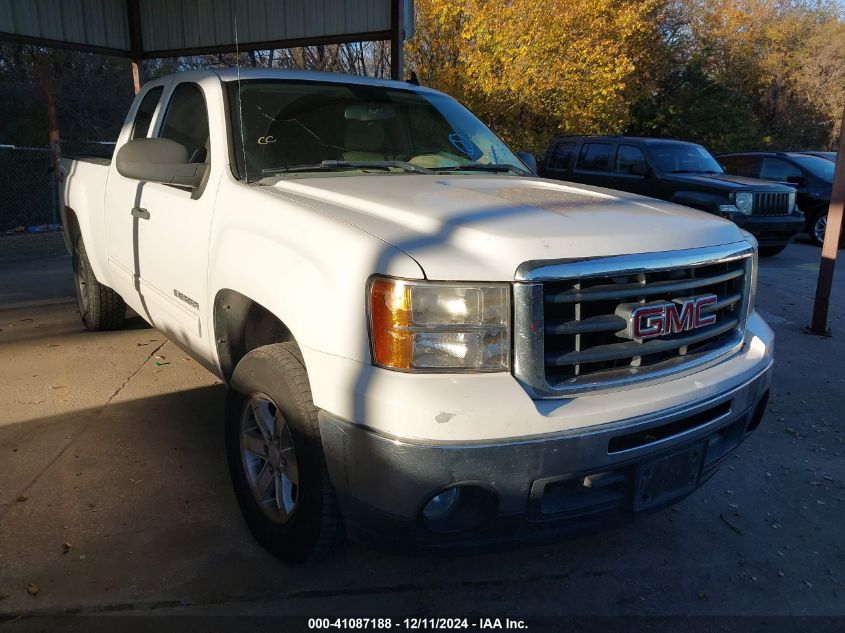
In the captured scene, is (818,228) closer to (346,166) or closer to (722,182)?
(722,182)

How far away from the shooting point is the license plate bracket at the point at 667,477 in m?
2.30

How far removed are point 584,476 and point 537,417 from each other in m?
0.28

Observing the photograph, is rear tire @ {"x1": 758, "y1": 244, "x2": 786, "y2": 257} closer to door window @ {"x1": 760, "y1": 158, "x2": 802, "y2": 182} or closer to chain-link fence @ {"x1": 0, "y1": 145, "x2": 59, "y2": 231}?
door window @ {"x1": 760, "y1": 158, "x2": 802, "y2": 182}

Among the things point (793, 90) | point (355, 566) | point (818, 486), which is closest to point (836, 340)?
point (818, 486)

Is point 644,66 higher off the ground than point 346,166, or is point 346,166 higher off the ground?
point 644,66

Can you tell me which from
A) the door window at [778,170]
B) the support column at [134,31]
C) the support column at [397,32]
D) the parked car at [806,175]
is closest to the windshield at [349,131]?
the support column at [397,32]

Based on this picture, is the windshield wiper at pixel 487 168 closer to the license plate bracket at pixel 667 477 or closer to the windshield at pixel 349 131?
the windshield at pixel 349 131

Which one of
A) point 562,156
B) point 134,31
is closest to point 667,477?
point 134,31

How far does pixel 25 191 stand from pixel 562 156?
32.5 ft

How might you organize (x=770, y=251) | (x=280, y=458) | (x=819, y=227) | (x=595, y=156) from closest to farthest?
1. (x=280, y=458)
2. (x=770, y=251)
3. (x=595, y=156)
4. (x=819, y=227)

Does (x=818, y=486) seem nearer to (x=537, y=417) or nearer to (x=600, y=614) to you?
(x=600, y=614)

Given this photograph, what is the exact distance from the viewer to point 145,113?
4.43 meters

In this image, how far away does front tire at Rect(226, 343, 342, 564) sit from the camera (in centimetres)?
232

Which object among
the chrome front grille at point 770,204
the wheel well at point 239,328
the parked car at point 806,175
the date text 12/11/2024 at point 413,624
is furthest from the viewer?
the parked car at point 806,175
